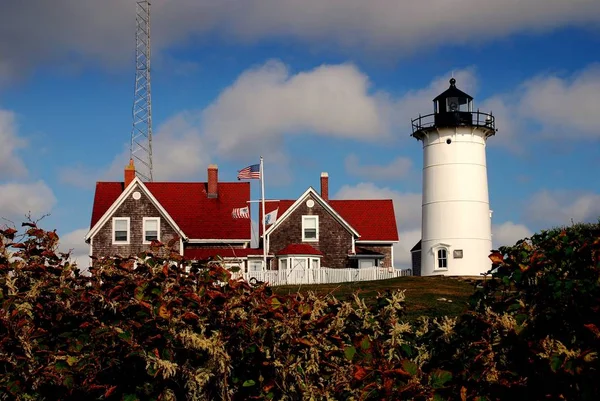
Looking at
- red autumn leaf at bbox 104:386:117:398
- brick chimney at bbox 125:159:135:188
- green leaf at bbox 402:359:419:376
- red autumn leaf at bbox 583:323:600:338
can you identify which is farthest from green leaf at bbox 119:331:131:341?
brick chimney at bbox 125:159:135:188

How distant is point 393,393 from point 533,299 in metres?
1.37

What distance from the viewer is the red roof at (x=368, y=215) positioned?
165ft

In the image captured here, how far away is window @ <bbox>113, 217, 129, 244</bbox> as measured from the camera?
43.8 metres

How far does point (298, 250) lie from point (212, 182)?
7369 millimetres

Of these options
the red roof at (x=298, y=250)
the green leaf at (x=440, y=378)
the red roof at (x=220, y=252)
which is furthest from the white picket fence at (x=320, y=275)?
the green leaf at (x=440, y=378)

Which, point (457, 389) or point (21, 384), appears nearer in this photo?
point (457, 389)

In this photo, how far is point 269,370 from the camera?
5.87m

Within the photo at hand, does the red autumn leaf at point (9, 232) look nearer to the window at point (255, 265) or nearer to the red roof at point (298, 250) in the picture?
the red roof at point (298, 250)

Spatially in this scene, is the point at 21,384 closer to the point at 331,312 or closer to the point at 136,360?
the point at 136,360

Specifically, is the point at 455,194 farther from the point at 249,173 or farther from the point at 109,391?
the point at 109,391

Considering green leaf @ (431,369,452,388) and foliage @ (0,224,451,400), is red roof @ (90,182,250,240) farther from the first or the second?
green leaf @ (431,369,452,388)

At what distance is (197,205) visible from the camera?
47188mm

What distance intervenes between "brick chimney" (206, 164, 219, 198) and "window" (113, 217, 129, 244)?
627cm

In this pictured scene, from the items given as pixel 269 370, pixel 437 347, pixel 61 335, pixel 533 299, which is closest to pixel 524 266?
pixel 533 299
